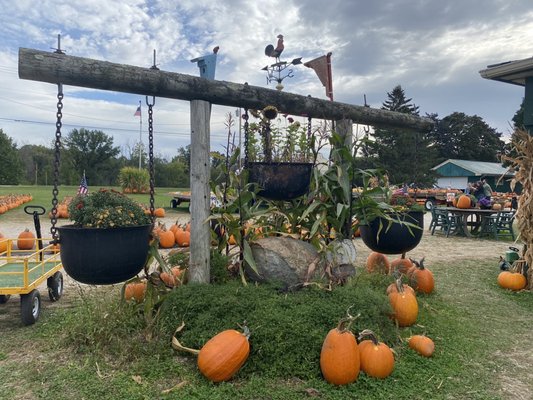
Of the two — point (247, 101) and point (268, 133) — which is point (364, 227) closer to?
point (268, 133)

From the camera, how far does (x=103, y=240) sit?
110 inches

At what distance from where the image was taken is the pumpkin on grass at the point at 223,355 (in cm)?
266

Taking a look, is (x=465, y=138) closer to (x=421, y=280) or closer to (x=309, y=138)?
(x=421, y=280)

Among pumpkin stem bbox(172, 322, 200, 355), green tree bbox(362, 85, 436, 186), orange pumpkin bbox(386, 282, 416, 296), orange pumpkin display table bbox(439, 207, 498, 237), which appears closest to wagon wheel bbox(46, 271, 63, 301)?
pumpkin stem bbox(172, 322, 200, 355)

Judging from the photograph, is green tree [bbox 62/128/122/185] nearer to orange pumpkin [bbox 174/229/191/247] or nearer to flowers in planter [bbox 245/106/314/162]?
orange pumpkin [bbox 174/229/191/247]

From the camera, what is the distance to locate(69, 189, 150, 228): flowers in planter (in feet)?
9.48

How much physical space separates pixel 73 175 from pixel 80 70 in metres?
39.7

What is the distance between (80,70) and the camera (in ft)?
9.53

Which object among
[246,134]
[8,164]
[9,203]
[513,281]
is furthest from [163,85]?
[8,164]

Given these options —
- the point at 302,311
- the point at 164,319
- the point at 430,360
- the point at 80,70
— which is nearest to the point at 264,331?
the point at 302,311

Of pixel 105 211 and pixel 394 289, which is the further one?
pixel 394 289

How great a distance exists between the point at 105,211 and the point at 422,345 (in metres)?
2.59

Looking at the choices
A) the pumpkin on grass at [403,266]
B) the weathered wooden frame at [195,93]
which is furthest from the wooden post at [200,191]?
the pumpkin on grass at [403,266]

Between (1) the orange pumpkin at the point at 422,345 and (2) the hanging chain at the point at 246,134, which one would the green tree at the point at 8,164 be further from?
(1) the orange pumpkin at the point at 422,345
